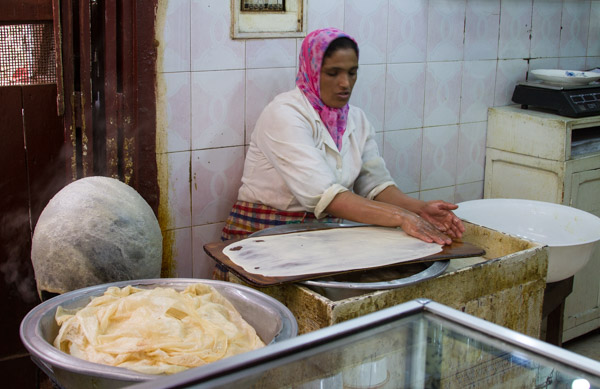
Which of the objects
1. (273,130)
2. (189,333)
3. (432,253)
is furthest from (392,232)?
(189,333)

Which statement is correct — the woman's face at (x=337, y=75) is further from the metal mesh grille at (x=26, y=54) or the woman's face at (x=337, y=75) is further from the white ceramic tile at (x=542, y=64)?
the white ceramic tile at (x=542, y=64)

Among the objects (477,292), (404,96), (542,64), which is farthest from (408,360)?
(542,64)

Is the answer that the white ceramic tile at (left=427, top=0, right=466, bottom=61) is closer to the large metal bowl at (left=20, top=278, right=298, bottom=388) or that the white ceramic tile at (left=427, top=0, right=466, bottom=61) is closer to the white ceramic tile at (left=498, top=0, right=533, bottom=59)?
the white ceramic tile at (left=498, top=0, right=533, bottom=59)

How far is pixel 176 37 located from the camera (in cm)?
290

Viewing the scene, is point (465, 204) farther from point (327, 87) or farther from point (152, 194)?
point (152, 194)

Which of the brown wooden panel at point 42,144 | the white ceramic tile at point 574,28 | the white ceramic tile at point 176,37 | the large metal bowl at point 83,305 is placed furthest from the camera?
the white ceramic tile at point 574,28

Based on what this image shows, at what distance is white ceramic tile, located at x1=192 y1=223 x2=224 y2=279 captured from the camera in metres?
3.17

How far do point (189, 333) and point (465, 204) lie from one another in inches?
81.8

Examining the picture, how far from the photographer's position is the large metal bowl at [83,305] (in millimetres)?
1501

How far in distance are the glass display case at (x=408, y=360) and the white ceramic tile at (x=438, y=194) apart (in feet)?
8.77

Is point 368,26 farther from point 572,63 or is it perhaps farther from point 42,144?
point 572,63

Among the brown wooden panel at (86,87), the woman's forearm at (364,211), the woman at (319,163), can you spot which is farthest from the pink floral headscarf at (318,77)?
the brown wooden panel at (86,87)

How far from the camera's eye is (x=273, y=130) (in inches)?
114

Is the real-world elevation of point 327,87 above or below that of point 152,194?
above
